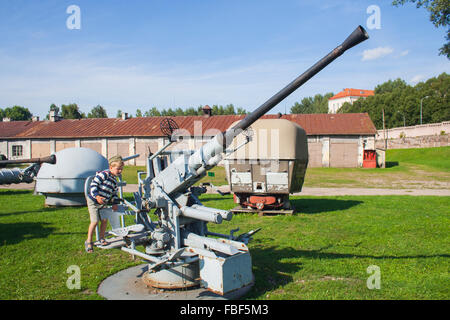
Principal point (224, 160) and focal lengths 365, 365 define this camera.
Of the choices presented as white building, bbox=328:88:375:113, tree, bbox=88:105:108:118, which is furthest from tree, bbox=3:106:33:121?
white building, bbox=328:88:375:113

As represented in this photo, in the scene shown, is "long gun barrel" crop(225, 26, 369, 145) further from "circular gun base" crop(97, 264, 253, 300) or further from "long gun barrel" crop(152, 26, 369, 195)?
"circular gun base" crop(97, 264, 253, 300)

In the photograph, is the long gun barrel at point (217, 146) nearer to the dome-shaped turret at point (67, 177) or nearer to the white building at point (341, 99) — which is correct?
the dome-shaped turret at point (67, 177)

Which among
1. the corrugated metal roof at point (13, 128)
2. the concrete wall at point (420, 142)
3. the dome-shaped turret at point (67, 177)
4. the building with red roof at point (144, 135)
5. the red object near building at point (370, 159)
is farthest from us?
the concrete wall at point (420, 142)

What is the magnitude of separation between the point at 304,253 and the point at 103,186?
3.91m

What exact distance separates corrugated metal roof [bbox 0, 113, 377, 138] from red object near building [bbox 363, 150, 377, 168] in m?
1.71

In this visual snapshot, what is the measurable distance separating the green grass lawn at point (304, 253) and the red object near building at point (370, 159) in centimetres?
2039

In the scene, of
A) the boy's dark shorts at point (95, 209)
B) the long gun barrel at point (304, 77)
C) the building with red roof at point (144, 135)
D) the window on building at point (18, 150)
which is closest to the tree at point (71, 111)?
the building with red roof at point (144, 135)

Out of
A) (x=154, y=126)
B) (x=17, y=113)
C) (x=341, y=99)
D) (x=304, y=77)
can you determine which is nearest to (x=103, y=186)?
(x=304, y=77)

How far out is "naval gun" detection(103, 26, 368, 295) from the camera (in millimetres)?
4586

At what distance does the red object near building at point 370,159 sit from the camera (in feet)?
103

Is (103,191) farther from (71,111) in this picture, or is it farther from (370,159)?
(71,111)

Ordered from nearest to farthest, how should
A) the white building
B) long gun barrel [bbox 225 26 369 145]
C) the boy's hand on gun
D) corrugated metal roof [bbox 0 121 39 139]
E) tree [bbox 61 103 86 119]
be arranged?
long gun barrel [bbox 225 26 369 145] → the boy's hand on gun → corrugated metal roof [bbox 0 121 39 139] → tree [bbox 61 103 86 119] → the white building

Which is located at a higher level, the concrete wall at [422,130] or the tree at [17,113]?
the tree at [17,113]
